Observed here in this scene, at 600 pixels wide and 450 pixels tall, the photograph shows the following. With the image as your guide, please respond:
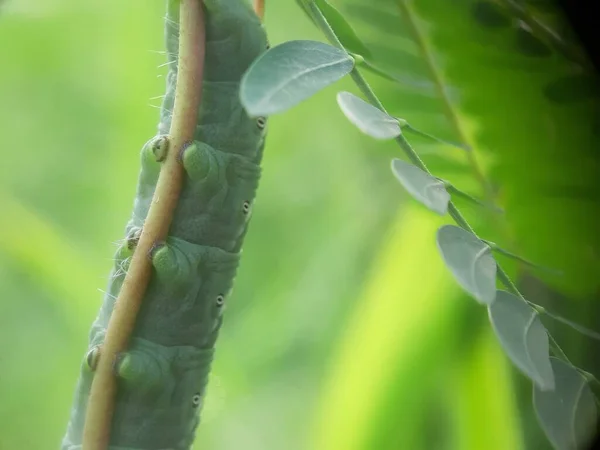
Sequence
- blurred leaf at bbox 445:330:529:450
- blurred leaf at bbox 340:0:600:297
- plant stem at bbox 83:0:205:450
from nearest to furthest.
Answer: plant stem at bbox 83:0:205:450, blurred leaf at bbox 340:0:600:297, blurred leaf at bbox 445:330:529:450

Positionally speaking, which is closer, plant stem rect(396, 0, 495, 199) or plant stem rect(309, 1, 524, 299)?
plant stem rect(309, 1, 524, 299)

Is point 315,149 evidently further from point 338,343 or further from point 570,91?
point 570,91

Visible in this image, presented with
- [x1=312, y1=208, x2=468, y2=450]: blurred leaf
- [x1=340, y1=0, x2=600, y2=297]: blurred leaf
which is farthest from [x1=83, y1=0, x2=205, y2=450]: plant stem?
[x1=312, y1=208, x2=468, y2=450]: blurred leaf

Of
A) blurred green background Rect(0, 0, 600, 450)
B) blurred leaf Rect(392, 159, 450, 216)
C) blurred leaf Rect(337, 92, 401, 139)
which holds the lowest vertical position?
blurred green background Rect(0, 0, 600, 450)

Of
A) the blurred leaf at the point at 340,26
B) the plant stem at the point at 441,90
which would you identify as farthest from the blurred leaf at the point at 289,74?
the plant stem at the point at 441,90

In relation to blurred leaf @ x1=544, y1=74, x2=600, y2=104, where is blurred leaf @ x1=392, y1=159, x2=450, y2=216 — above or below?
above

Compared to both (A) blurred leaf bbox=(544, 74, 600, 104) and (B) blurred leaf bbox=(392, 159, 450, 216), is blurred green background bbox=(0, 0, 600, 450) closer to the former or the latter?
(A) blurred leaf bbox=(544, 74, 600, 104)

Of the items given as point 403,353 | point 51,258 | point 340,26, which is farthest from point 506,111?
point 51,258

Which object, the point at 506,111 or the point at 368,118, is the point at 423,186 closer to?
the point at 368,118
